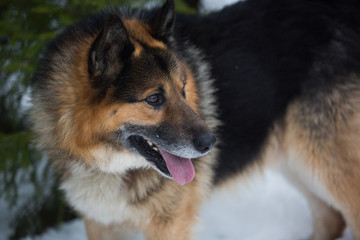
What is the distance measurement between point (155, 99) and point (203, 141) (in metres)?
0.39

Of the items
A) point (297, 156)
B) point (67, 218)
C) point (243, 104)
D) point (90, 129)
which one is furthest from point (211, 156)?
point (67, 218)

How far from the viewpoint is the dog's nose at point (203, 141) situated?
250 centimetres

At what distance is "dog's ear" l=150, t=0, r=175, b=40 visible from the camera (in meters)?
2.66

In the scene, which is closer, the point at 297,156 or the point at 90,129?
the point at 90,129

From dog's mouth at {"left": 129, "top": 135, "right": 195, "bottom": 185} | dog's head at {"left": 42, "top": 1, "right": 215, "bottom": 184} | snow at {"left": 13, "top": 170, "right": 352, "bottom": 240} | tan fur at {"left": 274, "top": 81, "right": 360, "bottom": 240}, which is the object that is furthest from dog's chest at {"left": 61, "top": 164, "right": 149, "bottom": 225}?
tan fur at {"left": 274, "top": 81, "right": 360, "bottom": 240}

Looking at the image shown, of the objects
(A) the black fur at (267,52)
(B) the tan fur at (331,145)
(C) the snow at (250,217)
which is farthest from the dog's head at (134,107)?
(C) the snow at (250,217)

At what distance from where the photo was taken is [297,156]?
3.41 meters

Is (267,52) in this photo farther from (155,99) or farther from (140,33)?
(155,99)

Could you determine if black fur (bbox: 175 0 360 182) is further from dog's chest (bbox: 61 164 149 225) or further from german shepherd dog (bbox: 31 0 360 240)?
dog's chest (bbox: 61 164 149 225)

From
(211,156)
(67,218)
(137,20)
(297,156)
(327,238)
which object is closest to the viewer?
(137,20)

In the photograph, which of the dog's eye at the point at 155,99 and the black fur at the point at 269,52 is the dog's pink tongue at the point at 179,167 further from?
the black fur at the point at 269,52

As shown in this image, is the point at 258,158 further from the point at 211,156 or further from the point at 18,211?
the point at 18,211

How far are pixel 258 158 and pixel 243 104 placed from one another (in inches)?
22.2

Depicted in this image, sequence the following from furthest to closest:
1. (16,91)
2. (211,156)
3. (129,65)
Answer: (16,91) < (211,156) < (129,65)
